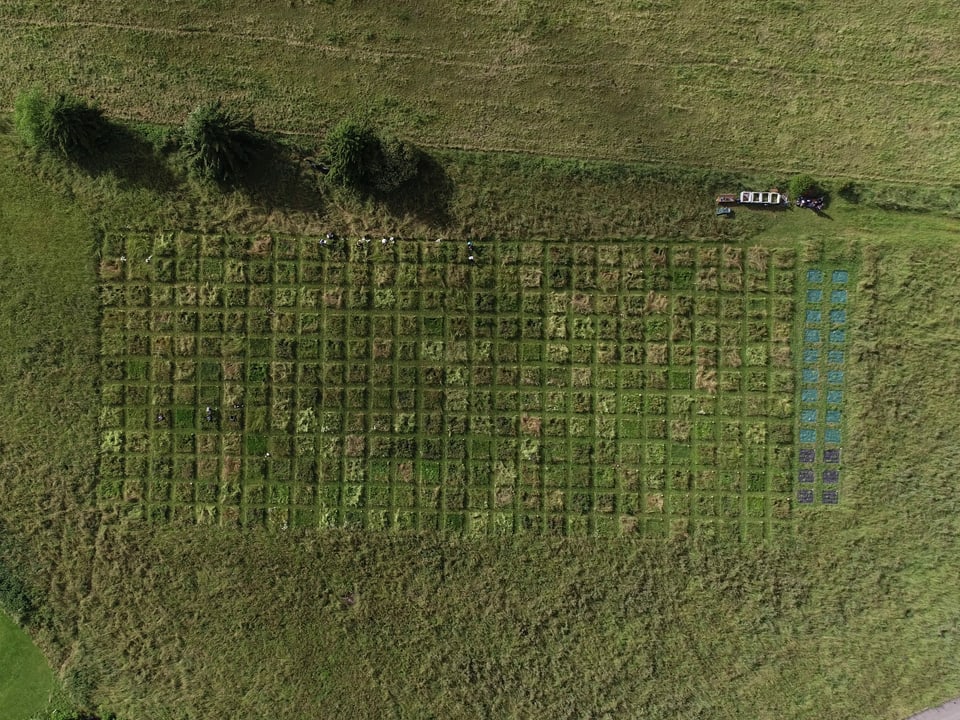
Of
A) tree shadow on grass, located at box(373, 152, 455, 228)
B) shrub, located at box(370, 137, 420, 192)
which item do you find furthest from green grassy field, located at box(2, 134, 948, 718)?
tree shadow on grass, located at box(373, 152, 455, 228)

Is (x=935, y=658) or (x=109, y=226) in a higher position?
(x=109, y=226)

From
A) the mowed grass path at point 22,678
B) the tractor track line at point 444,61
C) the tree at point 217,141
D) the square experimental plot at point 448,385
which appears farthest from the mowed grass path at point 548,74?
the mowed grass path at point 22,678

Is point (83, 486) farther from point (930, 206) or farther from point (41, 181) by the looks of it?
point (930, 206)

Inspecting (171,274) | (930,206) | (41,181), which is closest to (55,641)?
(171,274)

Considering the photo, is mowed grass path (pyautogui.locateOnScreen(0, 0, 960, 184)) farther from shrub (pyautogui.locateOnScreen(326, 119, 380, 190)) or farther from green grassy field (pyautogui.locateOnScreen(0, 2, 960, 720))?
shrub (pyautogui.locateOnScreen(326, 119, 380, 190))

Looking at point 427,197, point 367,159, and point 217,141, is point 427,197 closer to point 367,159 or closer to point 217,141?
point 367,159

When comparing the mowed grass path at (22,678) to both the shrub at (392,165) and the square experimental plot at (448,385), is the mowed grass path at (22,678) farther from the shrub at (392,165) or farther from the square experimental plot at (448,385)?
the shrub at (392,165)

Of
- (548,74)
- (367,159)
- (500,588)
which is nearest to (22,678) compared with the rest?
(500,588)
